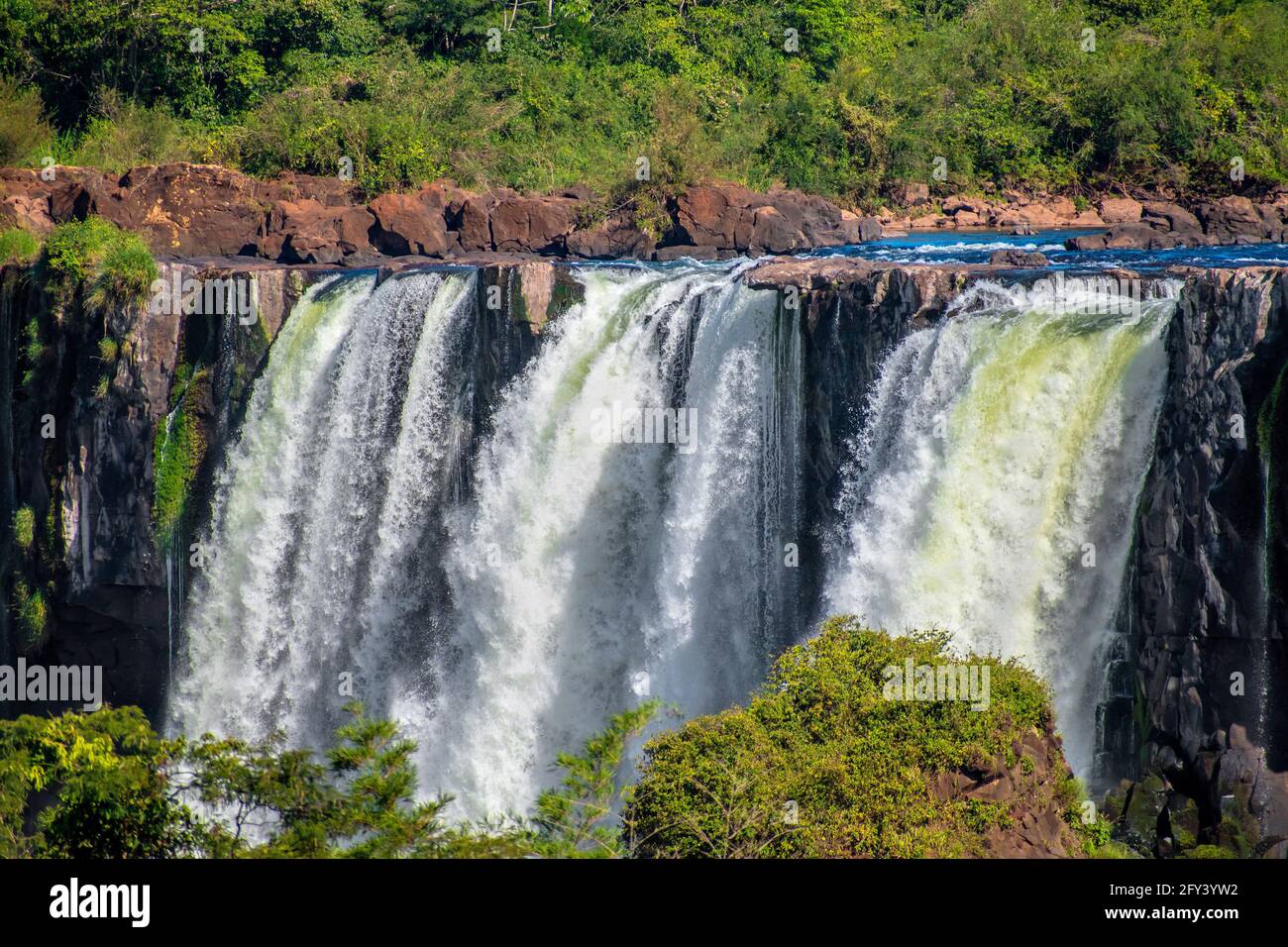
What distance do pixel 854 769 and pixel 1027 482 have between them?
476 cm

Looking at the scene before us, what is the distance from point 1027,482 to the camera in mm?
19266

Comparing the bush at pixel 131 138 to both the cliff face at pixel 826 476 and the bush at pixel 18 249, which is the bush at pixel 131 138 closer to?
the bush at pixel 18 249

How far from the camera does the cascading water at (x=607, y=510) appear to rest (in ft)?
63.2

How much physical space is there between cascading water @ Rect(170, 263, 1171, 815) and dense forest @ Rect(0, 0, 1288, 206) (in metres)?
12.7

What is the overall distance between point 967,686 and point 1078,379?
13.5 feet

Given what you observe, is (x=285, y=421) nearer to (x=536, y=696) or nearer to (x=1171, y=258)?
(x=536, y=696)

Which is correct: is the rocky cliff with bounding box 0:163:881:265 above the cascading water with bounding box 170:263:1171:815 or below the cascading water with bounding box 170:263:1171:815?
above

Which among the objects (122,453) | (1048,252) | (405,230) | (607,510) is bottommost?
(607,510)

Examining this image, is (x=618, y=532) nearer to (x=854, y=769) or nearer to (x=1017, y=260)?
(x=854, y=769)

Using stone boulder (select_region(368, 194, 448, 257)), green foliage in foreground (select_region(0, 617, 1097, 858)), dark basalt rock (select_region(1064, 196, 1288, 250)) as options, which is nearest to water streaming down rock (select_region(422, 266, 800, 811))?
green foliage in foreground (select_region(0, 617, 1097, 858))

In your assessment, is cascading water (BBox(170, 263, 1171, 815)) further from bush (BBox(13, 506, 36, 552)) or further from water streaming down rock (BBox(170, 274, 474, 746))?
bush (BBox(13, 506, 36, 552))

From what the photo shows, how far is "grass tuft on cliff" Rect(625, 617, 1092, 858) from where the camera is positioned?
15750 mm

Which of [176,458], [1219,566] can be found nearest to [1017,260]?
[1219,566]

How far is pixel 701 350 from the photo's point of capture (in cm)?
2270
